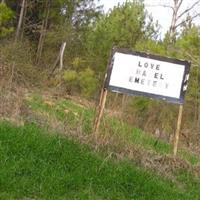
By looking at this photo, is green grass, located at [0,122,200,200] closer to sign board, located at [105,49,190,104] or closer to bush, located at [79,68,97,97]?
sign board, located at [105,49,190,104]

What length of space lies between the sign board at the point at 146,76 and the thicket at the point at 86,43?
772cm

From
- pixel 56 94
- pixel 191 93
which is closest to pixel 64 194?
pixel 56 94

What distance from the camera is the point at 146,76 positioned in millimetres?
9461

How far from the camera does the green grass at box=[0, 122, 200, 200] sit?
6406 mm

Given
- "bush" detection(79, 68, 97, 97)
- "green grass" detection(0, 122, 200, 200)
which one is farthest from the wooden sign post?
"bush" detection(79, 68, 97, 97)

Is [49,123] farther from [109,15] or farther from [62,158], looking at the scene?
[109,15]

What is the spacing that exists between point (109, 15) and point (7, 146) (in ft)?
73.0

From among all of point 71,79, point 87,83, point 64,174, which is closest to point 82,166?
point 64,174

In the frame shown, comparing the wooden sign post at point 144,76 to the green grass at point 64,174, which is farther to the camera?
the wooden sign post at point 144,76

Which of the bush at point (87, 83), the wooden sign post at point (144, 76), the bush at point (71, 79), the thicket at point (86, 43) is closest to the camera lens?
the wooden sign post at point (144, 76)

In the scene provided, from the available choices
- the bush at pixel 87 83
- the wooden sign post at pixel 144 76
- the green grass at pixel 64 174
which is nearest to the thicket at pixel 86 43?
the bush at pixel 87 83

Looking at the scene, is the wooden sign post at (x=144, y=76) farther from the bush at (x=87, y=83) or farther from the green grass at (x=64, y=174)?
the bush at (x=87, y=83)

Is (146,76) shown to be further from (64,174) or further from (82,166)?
(64,174)

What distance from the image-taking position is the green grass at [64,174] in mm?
6406
